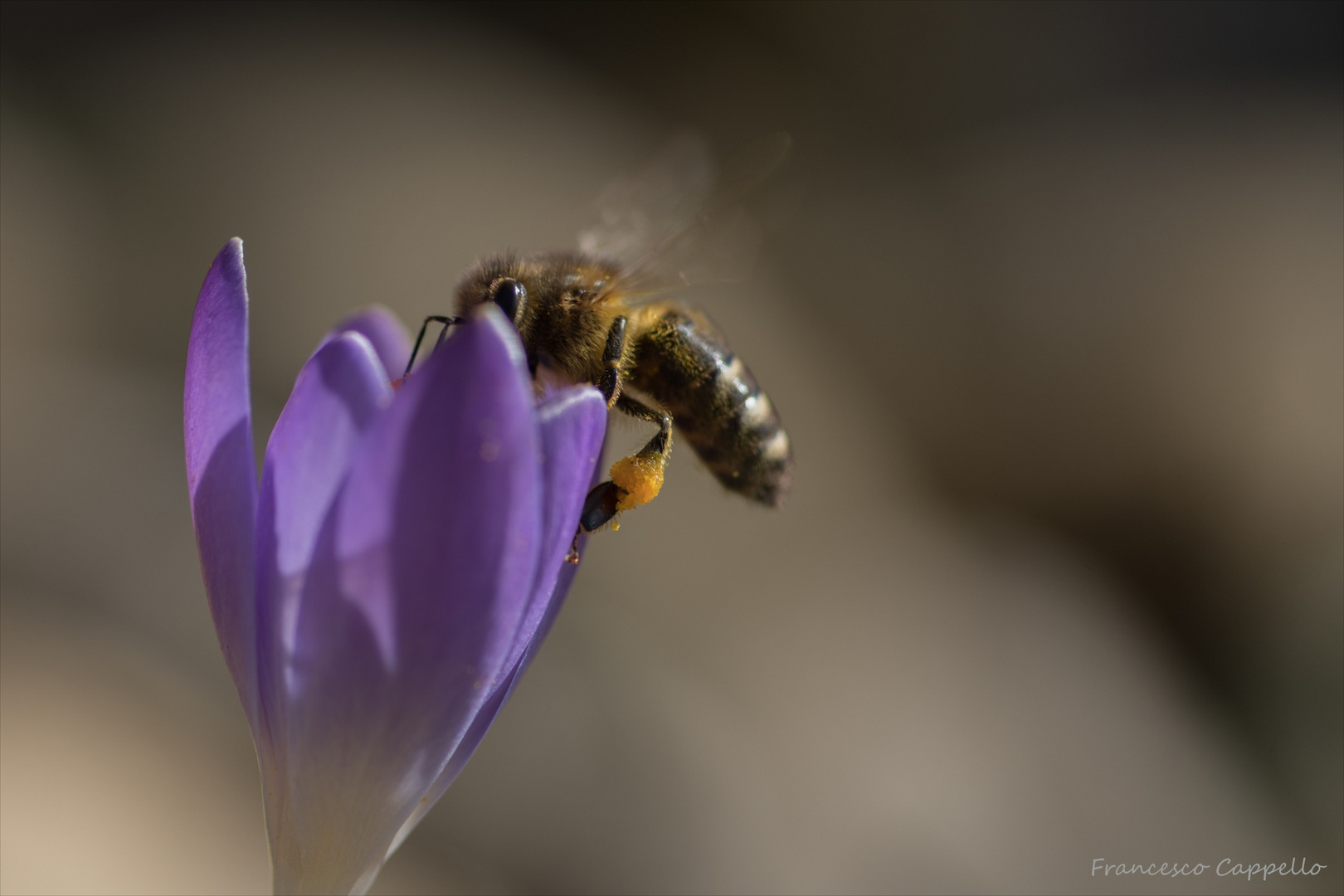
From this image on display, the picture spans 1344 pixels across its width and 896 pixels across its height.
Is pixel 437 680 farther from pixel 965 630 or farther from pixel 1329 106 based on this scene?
pixel 1329 106

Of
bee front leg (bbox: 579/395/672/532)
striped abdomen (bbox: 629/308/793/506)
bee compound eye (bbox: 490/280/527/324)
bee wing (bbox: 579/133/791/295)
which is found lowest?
bee front leg (bbox: 579/395/672/532)

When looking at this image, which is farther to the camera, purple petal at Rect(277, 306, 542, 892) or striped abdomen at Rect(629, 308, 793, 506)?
striped abdomen at Rect(629, 308, 793, 506)

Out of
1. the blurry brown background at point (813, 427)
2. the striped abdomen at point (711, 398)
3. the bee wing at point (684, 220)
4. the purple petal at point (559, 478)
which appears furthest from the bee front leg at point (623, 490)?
the blurry brown background at point (813, 427)

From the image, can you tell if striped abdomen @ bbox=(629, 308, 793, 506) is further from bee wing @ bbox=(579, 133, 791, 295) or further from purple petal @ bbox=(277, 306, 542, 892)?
purple petal @ bbox=(277, 306, 542, 892)

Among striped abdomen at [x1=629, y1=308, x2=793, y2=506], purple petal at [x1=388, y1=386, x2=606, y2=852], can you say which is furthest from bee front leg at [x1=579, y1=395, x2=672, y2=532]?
striped abdomen at [x1=629, y1=308, x2=793, y2=506]

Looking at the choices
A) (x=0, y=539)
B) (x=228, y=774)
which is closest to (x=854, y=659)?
(x=228, y=774)

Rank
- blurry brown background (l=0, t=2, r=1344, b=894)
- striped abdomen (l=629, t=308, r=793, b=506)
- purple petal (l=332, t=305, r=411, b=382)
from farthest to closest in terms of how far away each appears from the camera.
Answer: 1. blurry brown background (l=0, t=2, r=1344, b=894)
2. striped abdomen (l=629, t=308, r=793, b=506)
3. purple petal (l=332, t=305, r=411, b=382)

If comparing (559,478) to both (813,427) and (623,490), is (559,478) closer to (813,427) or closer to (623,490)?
(623,490)
